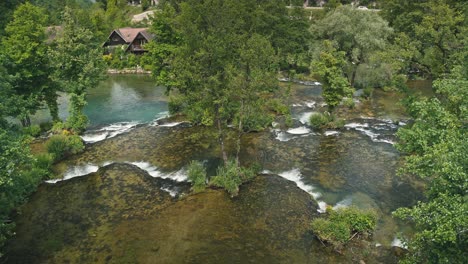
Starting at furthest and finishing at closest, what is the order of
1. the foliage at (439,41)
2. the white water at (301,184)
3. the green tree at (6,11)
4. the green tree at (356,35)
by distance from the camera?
the green tree at (356,35), the green tree at (6,11), the foliage at (439,41), the white water at (301,184)

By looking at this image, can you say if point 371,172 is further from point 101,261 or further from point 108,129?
point 108,129

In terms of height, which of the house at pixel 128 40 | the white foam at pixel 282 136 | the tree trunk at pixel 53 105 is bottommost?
the white foam at pixel 282 136

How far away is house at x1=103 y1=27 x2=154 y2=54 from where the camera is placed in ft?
256

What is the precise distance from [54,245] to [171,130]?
19987mm

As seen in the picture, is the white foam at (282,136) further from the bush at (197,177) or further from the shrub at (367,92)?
the shrub at (367,92)

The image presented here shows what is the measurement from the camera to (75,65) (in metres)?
37.2

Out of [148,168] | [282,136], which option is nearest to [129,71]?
[282,136]

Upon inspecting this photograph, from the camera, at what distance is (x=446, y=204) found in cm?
1377

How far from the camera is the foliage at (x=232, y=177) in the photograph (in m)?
26.5

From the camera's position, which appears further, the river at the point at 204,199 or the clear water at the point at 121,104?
the clear water at the point at 121,104

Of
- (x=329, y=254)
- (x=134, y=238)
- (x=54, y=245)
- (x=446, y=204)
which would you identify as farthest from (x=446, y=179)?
(x=54, y=245)

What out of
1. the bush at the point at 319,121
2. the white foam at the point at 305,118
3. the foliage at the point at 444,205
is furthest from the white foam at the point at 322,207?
the white foam at the point at 305,118

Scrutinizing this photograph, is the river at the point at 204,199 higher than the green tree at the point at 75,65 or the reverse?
the reverse

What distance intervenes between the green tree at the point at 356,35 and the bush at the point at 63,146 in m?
36.4
